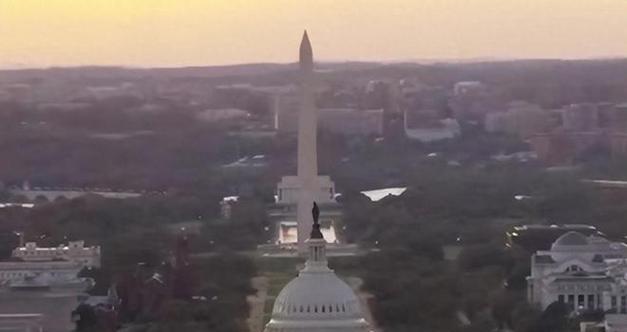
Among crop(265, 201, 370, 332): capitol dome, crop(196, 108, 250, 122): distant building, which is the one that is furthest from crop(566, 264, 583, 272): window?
crop(265, 201, 370, 332): capitol dome

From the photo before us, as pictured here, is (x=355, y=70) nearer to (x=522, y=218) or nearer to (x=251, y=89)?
(x=251, y=89)

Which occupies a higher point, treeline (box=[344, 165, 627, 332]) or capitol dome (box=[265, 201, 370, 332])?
treeline (box=[344, 165, 627, 332])

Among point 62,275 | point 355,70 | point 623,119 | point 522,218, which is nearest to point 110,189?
point 522,218

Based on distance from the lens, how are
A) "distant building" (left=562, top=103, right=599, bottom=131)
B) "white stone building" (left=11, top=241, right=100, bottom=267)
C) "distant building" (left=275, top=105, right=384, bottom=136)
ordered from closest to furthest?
"white stone building" (left=11, top=241, right=100, bottom=267), "distant building" (left=275, top=105, right=384, bottom=136), "distant building" (left=562, top=103, right=599, bottom=131)

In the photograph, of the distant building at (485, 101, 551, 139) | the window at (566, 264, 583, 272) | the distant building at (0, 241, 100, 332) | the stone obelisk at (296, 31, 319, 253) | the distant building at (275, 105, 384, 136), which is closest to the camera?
the distant building at (0, 241, 100, 332)

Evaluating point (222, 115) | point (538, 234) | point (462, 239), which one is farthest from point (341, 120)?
point (462, 239)

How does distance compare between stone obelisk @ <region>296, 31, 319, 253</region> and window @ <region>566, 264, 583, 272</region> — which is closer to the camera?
window @ <region>566, 264, 583, 272</region>

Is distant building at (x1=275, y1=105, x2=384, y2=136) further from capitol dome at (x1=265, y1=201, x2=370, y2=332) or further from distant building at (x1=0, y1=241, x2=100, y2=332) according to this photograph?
capitol dome at (x1=265, y1=201, x2=370, y2=332)
